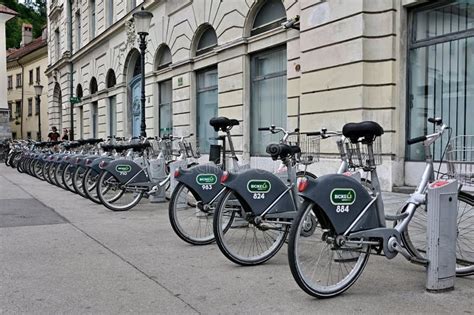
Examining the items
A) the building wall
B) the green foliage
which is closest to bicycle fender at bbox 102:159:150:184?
the building wall

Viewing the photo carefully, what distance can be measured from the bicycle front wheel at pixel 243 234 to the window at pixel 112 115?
18.8 meters

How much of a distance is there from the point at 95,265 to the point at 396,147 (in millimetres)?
5915

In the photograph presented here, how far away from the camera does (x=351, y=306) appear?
3.59 metres

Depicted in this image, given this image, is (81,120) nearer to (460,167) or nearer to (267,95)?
(267,95)

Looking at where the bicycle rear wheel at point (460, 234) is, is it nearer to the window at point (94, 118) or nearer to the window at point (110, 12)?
the window at point (110, 12)

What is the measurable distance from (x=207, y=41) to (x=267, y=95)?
3.50 meters

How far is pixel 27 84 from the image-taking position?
47.6m

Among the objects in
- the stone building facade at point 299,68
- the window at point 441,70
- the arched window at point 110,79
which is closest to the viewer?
the window at point 441,70

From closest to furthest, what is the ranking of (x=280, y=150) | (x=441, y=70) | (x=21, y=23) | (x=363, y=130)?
1. (x=363, y=130)
2. (x=280, y=150)
3. (x=441, y=70)
4. (x=21, y=23)

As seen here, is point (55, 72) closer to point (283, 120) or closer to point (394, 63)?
point (283, 120)

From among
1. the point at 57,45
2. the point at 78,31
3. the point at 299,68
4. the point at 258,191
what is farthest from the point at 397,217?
the point at 57,45

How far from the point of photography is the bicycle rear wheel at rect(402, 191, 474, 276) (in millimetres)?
4035

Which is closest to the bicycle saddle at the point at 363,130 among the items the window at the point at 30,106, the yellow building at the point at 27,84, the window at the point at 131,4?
the window at the point at 131,4

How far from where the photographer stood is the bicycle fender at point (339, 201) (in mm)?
3645
